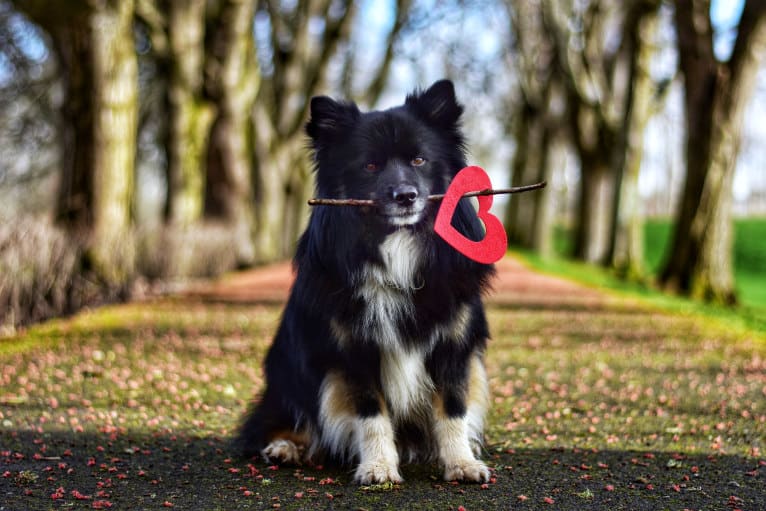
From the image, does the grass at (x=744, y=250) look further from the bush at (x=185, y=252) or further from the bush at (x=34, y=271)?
the bush at (x=34, y=271)

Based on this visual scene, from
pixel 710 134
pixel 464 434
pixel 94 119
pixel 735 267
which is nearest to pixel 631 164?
pixel 710 134

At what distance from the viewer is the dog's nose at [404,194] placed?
384 cm

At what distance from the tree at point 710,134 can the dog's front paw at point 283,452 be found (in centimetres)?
992

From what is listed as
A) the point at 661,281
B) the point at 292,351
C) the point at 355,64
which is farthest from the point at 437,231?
the point at 355,64

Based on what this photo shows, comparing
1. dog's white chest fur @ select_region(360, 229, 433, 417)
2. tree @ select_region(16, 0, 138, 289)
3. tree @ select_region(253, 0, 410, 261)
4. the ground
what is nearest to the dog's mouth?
dog's white chest fur @ select_region(360, 229, 433, 417)

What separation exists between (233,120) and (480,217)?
53.9ft

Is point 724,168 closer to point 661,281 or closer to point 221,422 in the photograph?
point 661,281

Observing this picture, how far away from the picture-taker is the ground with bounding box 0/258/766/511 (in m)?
3.94

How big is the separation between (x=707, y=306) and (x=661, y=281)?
1900 millimetres

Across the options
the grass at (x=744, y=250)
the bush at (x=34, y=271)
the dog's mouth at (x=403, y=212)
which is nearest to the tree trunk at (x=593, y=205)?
the grass at (x=744, y=250)

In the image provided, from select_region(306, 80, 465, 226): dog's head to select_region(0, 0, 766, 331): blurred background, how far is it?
451mm

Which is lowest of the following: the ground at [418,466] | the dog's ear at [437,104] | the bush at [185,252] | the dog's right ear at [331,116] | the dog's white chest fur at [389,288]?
the ground at [418,466]

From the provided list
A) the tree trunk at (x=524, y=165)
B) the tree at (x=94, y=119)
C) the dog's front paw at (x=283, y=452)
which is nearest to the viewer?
the dog's front paw at (x=283, y=452)

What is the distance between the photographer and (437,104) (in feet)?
13.9
